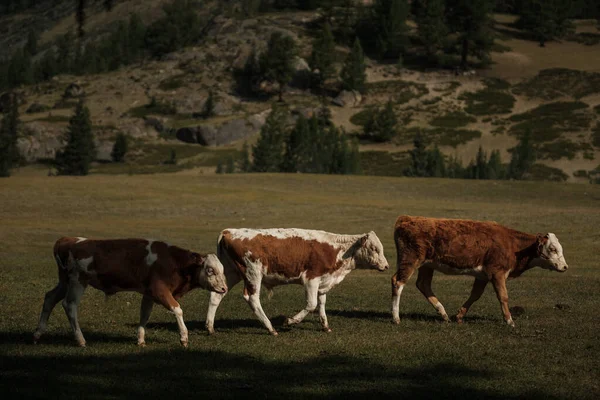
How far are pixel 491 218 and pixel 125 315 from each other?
3812 cm

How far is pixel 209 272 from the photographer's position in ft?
52.9

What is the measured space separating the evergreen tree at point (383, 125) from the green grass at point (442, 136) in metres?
2.21

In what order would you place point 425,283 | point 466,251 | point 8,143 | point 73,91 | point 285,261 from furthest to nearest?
1. point 73,91
2. point 8,143
3. point 425,283
4. point 466,251
5. point 285,261

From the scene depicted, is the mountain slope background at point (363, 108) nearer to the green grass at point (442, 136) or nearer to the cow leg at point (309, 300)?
the green grass at point (442, 136)

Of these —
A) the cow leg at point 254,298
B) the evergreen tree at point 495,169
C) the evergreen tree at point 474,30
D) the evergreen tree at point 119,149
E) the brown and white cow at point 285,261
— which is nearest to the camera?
the cow leg at point 254,298

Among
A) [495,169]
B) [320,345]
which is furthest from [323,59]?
[320,345]

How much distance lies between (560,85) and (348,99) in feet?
143

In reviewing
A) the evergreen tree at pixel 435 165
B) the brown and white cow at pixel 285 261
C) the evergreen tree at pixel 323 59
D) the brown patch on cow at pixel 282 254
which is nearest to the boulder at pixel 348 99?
the evergreen tree at pixel 323 59

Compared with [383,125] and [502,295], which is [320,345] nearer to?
[502,295]

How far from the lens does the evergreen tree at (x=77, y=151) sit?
13000cm

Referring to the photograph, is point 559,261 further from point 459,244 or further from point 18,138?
point 18,138

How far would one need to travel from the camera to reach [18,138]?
14850cm

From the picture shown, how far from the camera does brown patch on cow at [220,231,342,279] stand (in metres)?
17.4

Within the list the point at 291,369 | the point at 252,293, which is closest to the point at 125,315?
the point at 252,293
